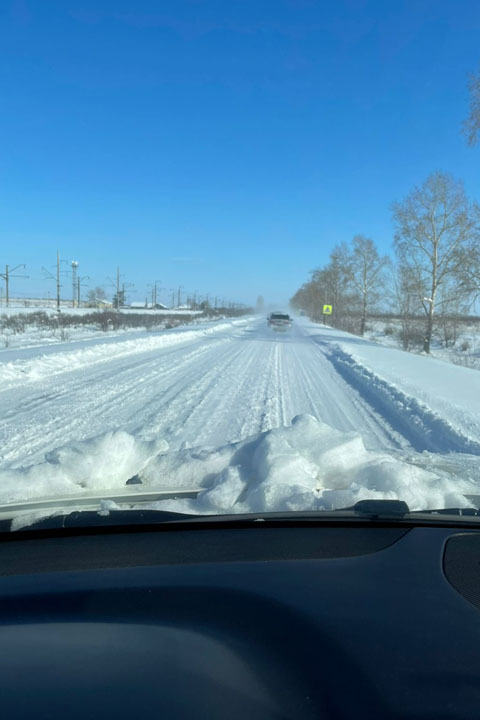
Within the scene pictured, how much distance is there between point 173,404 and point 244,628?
7.64m

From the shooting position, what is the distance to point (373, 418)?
8.85 metres

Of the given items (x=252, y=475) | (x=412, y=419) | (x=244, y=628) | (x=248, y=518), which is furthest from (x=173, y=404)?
(x=244, y=628)

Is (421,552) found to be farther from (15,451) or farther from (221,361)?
(221,361)

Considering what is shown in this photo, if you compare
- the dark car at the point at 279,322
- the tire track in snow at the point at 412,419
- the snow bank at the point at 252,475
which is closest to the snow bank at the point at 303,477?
the snow bank at the point at 252,475

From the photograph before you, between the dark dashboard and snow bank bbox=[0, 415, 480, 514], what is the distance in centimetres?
69

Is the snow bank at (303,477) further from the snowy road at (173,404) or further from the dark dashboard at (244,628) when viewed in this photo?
the snowy road at (173,404)

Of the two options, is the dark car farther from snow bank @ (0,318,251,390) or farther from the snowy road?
the snowy road

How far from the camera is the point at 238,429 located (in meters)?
7.52

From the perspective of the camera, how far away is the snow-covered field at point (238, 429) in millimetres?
3543

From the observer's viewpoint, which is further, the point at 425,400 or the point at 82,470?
the point at 425,400

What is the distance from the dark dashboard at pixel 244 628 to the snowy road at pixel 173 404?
392 cm

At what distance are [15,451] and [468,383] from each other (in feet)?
36.7

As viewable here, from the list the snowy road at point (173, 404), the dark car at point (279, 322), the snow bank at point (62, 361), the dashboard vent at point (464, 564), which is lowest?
the snowy road at point (173, 404)

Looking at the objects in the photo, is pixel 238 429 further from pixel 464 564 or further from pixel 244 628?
pixel 244 628
